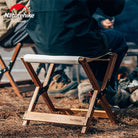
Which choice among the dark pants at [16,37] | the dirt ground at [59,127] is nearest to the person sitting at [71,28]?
the dirt ground at [59,127]

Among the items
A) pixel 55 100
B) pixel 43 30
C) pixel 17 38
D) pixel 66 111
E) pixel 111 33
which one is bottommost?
pixel 55 100

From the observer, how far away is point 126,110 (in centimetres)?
318

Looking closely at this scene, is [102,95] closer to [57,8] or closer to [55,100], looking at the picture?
[57,8]

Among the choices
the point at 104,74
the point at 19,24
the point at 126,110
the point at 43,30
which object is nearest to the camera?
the point at 43,30

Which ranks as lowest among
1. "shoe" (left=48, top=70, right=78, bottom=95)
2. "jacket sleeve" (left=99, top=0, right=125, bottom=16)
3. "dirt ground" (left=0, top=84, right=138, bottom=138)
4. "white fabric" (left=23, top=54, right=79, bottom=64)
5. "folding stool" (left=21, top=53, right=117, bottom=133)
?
"shoe" (left=48, top=70, right=78, bottom=95)

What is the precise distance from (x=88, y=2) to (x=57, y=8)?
26 centimetres

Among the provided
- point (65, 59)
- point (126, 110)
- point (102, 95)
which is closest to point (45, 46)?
point (65, 59)

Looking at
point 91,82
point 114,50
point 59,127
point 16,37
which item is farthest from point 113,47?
point 16,37

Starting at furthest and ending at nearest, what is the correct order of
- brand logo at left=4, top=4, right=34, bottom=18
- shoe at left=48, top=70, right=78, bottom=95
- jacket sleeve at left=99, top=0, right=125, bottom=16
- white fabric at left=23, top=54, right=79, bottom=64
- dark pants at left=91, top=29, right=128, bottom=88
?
shoe at left=48, top=70, right=78, bottom=95 → brand logo at left=4, top=4, right=34, bottom=18 → dark pants at left=91, top=29, right=128, bottom=88 → jacket sleeve at left=99, top=0, right=125, bottom=16 → white fabric at left=23, top=54, right=79, bottom=64

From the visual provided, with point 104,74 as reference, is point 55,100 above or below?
below

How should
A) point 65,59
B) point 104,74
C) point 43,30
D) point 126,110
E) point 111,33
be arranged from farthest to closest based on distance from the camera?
point 126,110 → point 104,74 → point 111,33 → point 43,30 → point 65,59

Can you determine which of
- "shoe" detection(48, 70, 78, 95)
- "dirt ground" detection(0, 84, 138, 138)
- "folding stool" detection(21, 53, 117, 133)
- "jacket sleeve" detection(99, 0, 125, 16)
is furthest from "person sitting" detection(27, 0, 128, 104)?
"shoe" detection(48, 70, 78, 95)

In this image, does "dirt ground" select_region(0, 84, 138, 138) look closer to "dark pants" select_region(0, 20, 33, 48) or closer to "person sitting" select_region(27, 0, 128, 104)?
"person sitting" select_region(27, 0, 128, 104)

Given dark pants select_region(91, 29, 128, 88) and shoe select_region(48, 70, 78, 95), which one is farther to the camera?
shoe select_region(48, 70, 78, 95)
